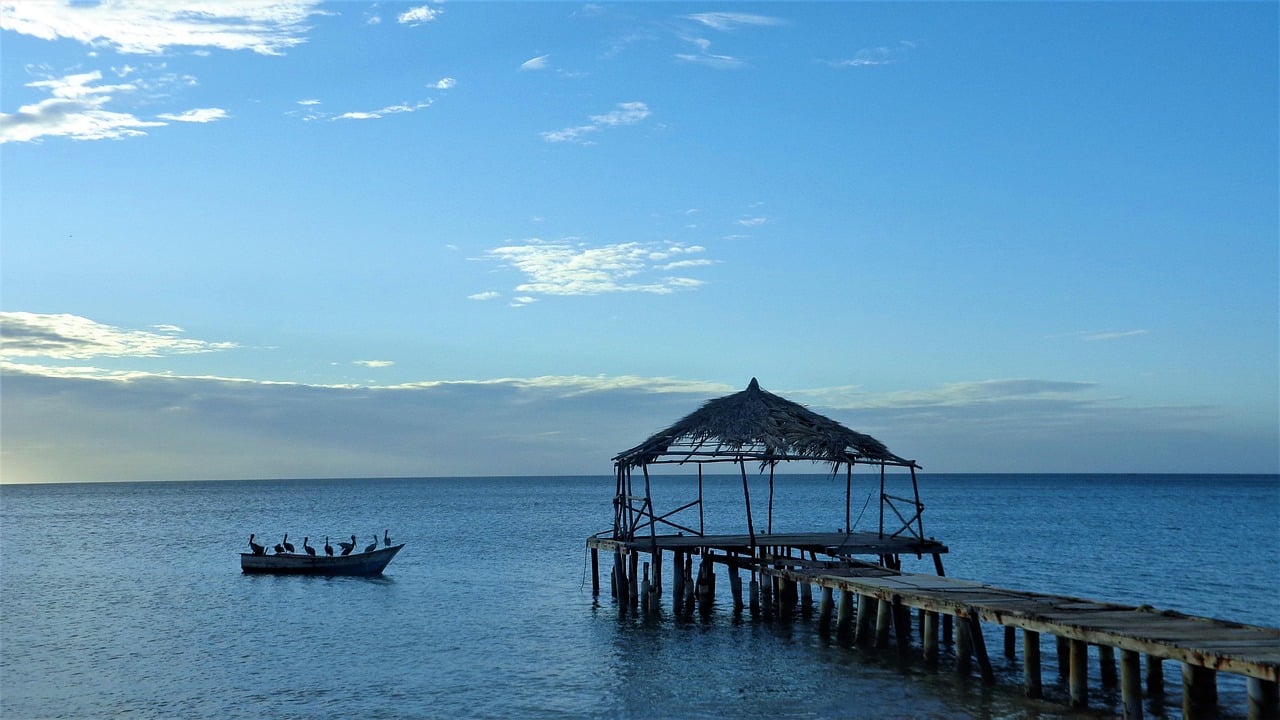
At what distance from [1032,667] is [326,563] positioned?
26980 millimetres

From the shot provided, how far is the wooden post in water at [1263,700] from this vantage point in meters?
12.8

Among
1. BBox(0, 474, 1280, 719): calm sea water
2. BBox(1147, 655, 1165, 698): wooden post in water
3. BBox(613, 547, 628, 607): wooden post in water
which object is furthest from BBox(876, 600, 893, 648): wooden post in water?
BBox(613, 547, 628, 607): wooden post in water

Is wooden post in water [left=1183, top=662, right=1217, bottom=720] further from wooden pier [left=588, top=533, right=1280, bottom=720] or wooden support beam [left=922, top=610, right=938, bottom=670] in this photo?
wooden support beam [left=922, top=610, right=938, bottom=670]

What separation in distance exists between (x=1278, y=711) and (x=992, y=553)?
1404 inches

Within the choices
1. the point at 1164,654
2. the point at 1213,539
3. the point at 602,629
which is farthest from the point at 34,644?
the point at 1213,539

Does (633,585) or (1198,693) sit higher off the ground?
(633,585)

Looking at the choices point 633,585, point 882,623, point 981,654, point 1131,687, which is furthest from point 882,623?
point 633,585

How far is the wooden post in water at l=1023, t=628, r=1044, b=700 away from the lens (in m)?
16.6

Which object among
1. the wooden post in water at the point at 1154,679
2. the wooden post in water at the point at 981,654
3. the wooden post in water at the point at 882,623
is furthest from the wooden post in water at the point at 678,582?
the wooden post in water at the point at 1154,679

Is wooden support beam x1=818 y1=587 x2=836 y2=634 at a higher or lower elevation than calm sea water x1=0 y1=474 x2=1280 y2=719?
higher

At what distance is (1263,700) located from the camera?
12773 mm

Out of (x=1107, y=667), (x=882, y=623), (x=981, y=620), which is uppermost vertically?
(x=981, y=620)

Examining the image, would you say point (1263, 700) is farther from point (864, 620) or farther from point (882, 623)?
point (864, 620)

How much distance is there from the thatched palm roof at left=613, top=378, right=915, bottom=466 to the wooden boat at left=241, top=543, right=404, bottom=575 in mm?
13935
